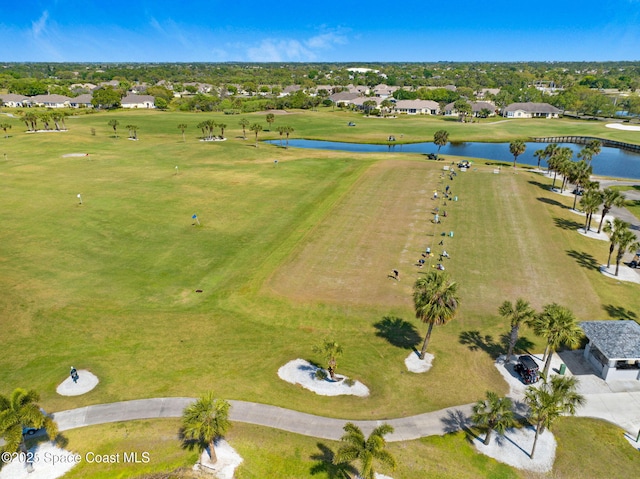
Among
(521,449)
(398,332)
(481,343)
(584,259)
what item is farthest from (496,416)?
(584,259)

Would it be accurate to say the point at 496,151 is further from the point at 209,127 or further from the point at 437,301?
the point at 437,301

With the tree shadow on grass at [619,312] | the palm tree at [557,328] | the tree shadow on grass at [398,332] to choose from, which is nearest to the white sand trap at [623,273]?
the tree shadow on grass at [619,312]

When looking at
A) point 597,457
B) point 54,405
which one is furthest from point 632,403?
point 54,405

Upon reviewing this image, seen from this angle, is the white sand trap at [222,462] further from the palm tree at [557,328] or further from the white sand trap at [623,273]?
the white sand trap at [623,273]

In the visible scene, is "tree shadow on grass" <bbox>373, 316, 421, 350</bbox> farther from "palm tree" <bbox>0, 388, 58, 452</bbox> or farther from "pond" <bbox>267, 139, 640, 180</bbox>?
"pond" <bbox>267, 139, 640, 180</bbox>

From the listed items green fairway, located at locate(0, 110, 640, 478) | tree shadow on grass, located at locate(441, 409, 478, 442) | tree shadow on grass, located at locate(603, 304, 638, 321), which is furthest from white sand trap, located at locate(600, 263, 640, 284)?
tree shadow on grass, located at locate(441, 409, 478, 442)

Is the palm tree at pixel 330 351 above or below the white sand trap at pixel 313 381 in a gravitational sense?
above
